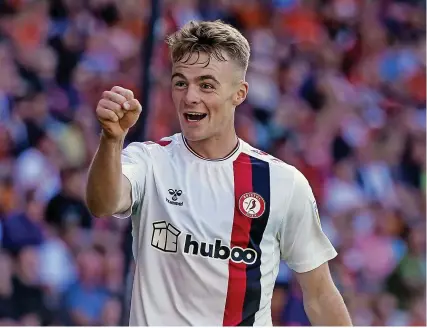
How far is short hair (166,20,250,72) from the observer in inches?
131

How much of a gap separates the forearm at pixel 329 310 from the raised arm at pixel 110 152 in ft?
2.92

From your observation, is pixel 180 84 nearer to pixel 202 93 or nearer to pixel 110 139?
pixel 202 93

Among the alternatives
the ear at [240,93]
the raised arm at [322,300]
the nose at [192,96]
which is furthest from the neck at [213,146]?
the raised arm at [322,300]

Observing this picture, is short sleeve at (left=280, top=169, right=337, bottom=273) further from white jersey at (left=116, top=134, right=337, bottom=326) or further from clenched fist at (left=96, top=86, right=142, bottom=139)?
clenched fist at (left=96, top=86, right=142, bottom=139)

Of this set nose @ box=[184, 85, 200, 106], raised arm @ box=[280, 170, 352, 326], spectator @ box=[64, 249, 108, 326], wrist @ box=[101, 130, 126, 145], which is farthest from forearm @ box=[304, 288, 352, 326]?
spectator @ box=[64, 249, 108, 326]

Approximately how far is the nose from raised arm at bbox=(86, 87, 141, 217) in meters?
0.33

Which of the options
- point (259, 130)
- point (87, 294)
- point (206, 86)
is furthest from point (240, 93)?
point (259, 130)

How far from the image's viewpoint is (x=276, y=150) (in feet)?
24.1

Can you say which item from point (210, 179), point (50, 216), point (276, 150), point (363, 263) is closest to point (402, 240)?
point (363, 263)

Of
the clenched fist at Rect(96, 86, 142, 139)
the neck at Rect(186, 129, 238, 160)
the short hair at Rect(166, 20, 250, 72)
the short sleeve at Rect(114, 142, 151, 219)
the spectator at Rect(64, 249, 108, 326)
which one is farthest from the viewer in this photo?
the spectator at Rect(64, 249, 108, 326)

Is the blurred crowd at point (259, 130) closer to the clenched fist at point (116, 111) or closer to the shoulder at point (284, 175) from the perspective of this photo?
the shoulder at point (284, 175)

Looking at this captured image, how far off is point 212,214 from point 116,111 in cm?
65

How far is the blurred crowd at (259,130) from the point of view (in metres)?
6.29

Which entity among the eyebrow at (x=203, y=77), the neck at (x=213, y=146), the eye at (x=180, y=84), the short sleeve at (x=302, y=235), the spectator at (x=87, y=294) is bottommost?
the spectator at (x=87, y=294)
